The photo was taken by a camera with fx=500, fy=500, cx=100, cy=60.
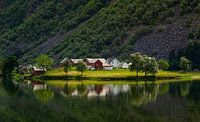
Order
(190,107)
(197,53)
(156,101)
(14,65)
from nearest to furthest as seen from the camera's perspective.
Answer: (190,107)
(156,101)
(14,65)
(197,53)

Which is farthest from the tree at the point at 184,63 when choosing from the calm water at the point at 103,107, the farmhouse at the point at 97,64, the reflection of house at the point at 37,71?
the calm water at the point at 103,107

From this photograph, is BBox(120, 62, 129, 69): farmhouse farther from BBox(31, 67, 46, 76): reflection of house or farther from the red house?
BBox(31, 67, 46, 76): reflection of house

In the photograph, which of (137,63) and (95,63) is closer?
(137,63)

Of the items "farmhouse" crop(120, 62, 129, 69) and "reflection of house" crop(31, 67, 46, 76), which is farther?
"farmhouse" crop(120, 62, 129, 69)

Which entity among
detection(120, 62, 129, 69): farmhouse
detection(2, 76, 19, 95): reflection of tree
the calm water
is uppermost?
detection(120, 62, 129, 69): farmhouse

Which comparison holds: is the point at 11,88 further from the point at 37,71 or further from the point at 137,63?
the point at 37,71

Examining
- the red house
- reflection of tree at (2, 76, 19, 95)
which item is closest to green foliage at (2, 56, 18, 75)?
the red house

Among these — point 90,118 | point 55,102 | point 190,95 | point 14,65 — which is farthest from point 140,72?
point 90,118

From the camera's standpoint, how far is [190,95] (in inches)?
3263

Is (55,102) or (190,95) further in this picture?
(190,95)

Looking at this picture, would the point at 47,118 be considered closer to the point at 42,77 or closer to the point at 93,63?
the point at 42,77

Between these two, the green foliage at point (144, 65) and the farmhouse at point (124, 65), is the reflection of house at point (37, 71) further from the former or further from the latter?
the green foliage at point (144, 65)

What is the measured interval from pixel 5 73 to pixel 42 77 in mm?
35602

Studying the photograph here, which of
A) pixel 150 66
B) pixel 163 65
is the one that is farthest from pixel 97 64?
pixel 150 66
